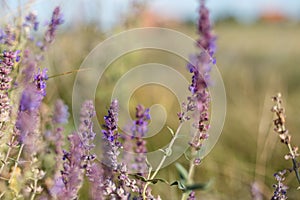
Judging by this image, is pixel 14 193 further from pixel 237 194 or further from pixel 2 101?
pixel 237 194

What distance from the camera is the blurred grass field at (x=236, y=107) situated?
2723 millimetres

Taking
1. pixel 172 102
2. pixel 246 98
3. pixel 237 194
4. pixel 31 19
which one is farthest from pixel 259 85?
pixel 31 19

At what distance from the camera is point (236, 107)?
4.67 meters

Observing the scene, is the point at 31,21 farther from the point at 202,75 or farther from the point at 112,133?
the point at 202,75

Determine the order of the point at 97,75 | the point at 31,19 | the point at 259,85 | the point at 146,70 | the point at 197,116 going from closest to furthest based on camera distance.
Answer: the point at 197,116 < the point at 31,19 < the point at 97,75 < the point at 146,70 < the point at 259,85

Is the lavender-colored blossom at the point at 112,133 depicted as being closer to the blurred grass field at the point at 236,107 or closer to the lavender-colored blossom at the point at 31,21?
the blurred grass field at the point at 236,107

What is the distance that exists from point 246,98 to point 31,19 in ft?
10.9

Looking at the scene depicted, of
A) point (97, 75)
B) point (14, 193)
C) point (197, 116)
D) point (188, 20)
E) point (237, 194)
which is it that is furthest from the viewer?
point (188, 20)

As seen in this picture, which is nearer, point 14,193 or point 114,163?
point 114,163

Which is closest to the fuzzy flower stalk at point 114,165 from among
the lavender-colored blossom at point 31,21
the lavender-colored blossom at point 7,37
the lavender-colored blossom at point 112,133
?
the lavender-colored blossom at point 112,133

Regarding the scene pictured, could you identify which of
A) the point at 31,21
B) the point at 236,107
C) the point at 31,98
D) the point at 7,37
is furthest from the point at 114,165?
the point at 236,107

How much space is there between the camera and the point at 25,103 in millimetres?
1251

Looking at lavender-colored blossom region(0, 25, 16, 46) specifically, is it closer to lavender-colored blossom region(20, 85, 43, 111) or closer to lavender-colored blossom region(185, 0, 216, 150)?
lavender-colored blossom region(20, 85, 43, 111)

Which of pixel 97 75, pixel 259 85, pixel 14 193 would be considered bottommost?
pixel 14 193
